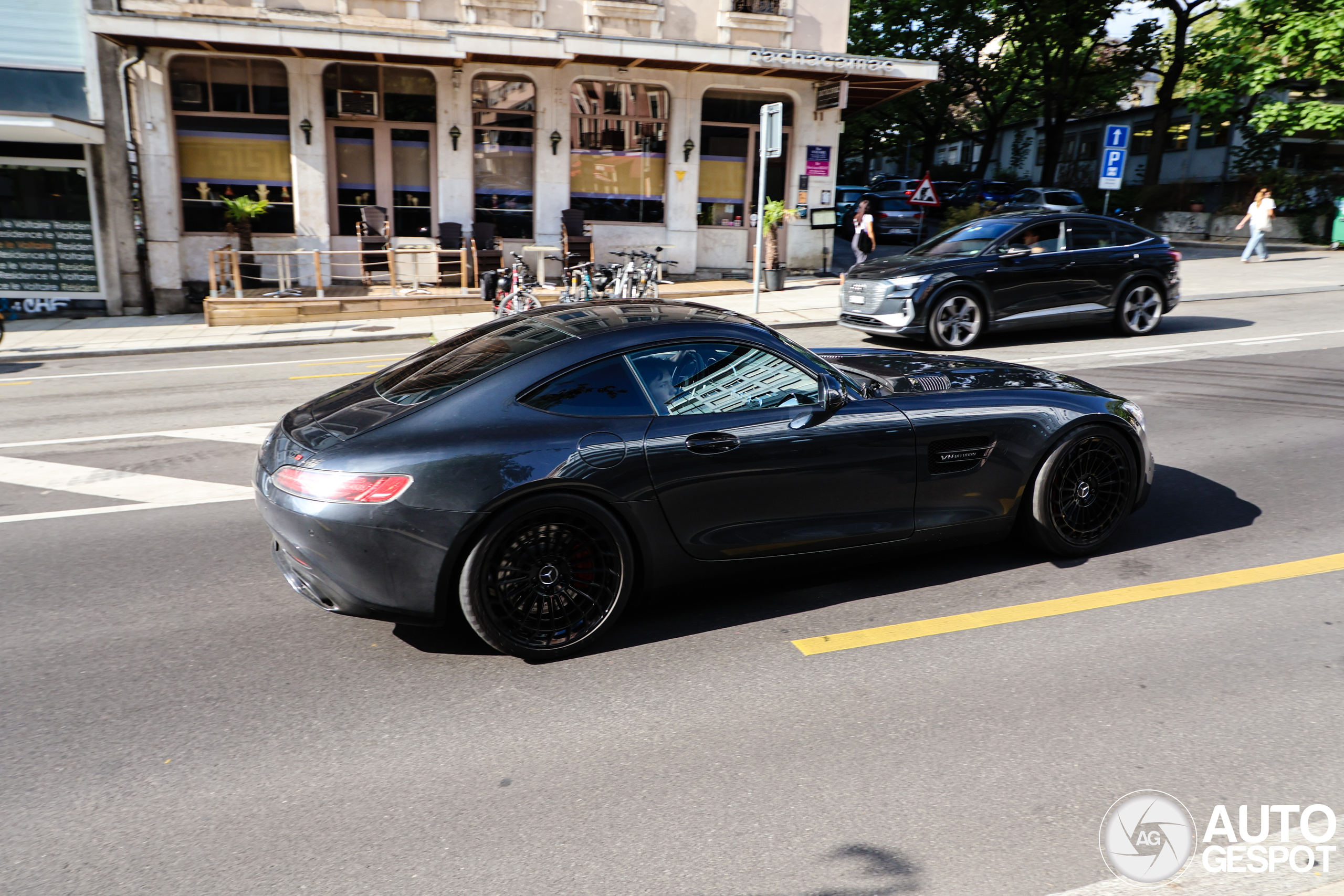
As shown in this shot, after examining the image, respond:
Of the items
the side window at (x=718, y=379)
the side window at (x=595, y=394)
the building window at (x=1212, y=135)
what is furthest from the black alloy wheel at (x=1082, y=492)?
the building window at (x=1212, y=135)

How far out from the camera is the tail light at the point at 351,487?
156 inches

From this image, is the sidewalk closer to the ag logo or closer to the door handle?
the door handle

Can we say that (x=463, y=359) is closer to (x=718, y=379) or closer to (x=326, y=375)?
(x=718, y=379)

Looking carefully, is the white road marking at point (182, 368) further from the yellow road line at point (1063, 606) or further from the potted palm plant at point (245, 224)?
the yellow road line at point (1063, 606)

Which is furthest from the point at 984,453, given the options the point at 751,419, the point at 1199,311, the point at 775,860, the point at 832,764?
the point at 1199,311

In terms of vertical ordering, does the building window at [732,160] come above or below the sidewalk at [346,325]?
above

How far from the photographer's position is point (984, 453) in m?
4.96

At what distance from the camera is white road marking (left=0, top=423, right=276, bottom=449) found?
8430mm

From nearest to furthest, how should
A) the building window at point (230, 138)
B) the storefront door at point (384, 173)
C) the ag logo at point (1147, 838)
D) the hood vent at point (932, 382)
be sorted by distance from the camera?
the ag logo at point (1147, 838) < the hood vent at point (932, 382) < the building window at point (230, 138) < the storefront door at point (384, 173)

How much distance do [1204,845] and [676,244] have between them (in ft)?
62.0

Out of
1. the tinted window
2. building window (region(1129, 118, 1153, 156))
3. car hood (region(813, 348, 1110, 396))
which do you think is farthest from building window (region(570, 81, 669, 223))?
building window (region(1129, 118, 1153, 156))

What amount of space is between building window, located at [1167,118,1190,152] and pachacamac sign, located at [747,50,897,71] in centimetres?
2569

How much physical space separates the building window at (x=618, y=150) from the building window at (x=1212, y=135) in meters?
22.9

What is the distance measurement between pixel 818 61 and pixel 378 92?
350 inches
